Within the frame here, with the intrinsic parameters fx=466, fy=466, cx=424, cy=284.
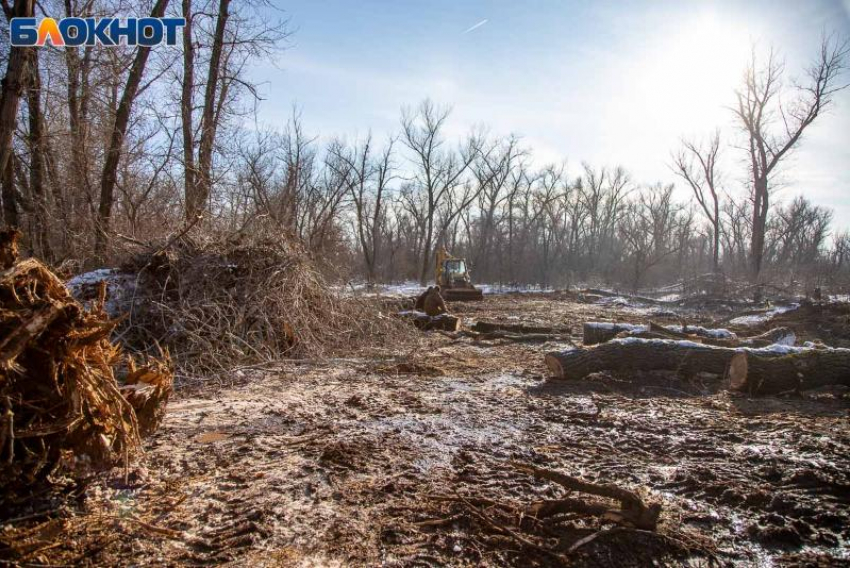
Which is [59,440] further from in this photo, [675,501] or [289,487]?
[675,501]

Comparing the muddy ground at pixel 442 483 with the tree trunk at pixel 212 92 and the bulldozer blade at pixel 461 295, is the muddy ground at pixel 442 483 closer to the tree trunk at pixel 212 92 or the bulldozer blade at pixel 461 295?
the tree trunk at pixel 212 92

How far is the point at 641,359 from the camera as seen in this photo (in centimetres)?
580

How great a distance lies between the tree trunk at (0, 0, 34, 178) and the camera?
670 cm

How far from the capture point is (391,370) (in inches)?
236

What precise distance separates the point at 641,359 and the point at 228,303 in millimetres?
5230

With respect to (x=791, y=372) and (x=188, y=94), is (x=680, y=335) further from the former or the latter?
(x=188, y=94)

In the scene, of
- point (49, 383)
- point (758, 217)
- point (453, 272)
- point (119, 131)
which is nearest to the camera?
point (49, 383)

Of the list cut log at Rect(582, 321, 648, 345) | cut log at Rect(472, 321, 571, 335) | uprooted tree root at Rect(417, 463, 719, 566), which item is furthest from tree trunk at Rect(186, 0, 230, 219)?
uprooted tree root at Rect(417, 463, 719, 566)

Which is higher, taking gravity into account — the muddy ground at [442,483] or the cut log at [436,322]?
the cut log at [436,322]

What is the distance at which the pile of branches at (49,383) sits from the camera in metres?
1.99

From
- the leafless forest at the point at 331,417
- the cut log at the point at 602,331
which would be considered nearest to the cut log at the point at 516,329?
the leafless forest at the point at 331,417

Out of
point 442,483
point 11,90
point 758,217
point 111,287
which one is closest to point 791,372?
point 442,483

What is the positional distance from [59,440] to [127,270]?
4455 mm

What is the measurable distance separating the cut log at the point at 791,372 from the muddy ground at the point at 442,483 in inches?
11.6
